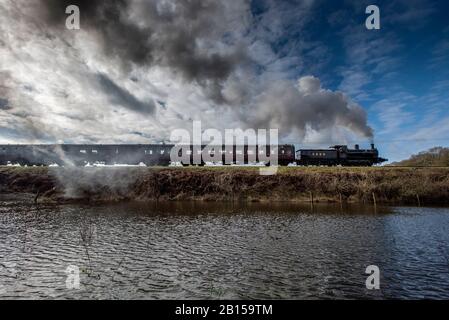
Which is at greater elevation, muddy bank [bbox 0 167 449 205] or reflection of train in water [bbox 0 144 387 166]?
reflection of train in water [bbox 0 144 387 166]

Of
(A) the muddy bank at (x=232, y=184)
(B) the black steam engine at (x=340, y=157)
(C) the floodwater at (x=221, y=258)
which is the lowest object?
(C) the floodwater at (x=221, y=258)

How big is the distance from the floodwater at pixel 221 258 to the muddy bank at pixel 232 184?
16.3 metres

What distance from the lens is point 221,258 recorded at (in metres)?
13.8

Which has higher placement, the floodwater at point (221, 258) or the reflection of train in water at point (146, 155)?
the reflection of train in water at point (146, 155)

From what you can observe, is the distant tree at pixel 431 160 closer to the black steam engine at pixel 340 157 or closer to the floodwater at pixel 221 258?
the black steam engine at pixel 340 157

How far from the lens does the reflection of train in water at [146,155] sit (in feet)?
169

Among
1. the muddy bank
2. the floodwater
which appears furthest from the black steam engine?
the floodwater

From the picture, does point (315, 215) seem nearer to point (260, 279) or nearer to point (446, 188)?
point (260, 279)

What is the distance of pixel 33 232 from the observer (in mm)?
19000

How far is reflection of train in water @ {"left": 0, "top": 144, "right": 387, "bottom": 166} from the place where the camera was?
51594 millimetres

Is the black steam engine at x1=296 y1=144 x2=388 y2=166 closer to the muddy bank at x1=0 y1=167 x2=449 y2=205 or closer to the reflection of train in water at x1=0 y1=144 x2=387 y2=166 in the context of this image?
the reflection of train in water at x1=0 y1=144 x2=387 y2=166

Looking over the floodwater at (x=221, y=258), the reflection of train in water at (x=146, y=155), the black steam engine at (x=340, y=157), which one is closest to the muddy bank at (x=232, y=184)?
the reflection of train in water at (x=146, y=155)

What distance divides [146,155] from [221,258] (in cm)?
4210

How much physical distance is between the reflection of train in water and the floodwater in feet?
96.7
